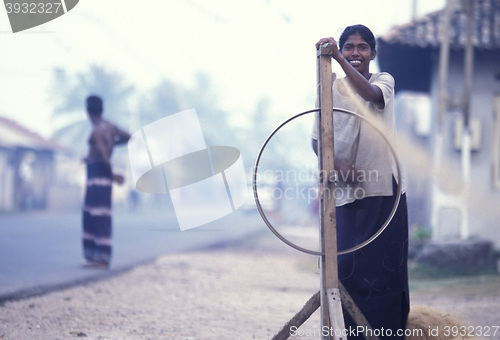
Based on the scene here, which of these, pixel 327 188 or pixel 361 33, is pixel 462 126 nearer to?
pixel 361 33

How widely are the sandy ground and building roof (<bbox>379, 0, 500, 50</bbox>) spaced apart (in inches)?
148

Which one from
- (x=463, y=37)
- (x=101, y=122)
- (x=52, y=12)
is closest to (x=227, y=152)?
(x=101, y=122)

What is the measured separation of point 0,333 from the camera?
3738 millimetres

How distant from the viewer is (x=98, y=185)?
690 cm

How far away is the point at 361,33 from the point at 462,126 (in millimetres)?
6772

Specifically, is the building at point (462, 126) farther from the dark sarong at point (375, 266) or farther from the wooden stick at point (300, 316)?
the wooden stick at point (300, 316)

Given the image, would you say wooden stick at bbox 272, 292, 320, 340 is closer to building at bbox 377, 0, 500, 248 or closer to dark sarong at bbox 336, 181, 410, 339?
dark sarong at bbox 336, 181, 410, 339

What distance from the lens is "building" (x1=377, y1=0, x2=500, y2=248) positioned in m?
8.91

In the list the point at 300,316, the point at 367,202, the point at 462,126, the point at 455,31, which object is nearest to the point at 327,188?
the point at 367,202

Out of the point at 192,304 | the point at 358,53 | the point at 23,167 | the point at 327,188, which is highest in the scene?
the point at 358,53

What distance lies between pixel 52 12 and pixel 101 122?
2177 mm

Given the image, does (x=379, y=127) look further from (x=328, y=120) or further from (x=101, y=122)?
(x=101, y=122)

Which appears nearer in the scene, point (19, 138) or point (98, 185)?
point (98, 185)

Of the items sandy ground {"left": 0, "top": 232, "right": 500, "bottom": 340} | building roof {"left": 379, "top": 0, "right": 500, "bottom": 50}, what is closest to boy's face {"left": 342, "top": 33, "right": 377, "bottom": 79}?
sandy ground {"left": 0, "top": 232, "right": 500, "bottom": 340}
